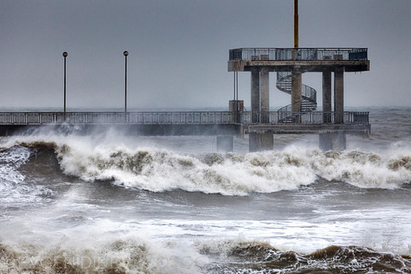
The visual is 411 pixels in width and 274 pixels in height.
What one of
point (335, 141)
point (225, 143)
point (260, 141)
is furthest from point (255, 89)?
point (335, 141)

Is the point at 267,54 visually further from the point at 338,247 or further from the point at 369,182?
the point at 338,247

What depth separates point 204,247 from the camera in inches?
620

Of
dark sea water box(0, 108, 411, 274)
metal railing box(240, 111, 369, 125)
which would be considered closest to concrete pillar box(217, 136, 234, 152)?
metal railing box(240, 111, 369, 125)

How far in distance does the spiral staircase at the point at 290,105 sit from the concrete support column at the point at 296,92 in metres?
0.27

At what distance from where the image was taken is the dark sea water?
1453cm

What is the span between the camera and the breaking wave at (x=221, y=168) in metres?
27.4

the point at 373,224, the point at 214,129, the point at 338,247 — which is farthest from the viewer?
the point at 214,129

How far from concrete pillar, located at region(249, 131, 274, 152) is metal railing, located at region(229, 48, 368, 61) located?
4.66 m

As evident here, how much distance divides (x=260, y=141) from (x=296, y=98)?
4196 mm

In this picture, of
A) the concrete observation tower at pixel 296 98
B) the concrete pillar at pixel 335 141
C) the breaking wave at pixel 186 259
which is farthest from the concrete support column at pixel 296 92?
the breaking wave at pixel 186 259

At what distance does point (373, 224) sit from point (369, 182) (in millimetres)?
10371

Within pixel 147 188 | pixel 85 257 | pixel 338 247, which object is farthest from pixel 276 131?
pixel 85 257

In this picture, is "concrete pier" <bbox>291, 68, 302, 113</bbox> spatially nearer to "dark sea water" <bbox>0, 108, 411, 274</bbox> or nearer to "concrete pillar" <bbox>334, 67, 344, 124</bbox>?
"concrete pillar" <bbox>334, 67, 344, 124</bbox>

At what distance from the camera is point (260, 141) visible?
35.2 metres
